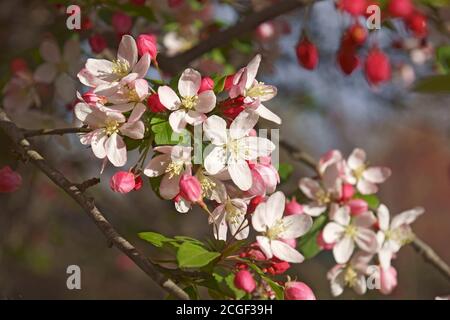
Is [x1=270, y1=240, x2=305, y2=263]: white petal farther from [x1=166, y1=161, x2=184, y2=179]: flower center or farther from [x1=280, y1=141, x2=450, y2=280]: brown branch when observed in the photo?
[x1=280, y1=141, x2=450, y2=280]: brown branch

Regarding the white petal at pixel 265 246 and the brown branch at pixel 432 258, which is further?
the brown branch at pixel 432 258

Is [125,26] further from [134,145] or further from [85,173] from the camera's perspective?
[85,173]

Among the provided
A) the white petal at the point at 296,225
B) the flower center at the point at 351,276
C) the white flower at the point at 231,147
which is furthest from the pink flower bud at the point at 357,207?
the white flower at the point at 231,147

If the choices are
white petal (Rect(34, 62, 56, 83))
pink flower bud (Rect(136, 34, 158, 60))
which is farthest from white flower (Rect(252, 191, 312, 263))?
white petal (Rect(34, 62, 56, 83))

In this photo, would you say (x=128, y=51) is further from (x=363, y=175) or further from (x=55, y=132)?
(x=363, y=175)

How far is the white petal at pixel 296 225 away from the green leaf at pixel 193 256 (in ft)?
0.64

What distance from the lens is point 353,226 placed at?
4.87 ft

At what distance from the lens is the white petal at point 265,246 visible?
1.18 metres

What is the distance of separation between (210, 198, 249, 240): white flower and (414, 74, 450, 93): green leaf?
14.5 inches

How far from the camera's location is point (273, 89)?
45.7 inches

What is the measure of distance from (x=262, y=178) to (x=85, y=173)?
1.96 m

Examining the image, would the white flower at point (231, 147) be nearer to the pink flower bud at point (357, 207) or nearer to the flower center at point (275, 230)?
the flower center at point (275, 230)

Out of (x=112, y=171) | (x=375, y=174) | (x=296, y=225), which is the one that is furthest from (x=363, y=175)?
(x=112, y=171)
